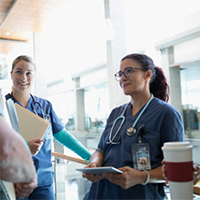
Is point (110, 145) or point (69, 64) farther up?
point (69, 64)

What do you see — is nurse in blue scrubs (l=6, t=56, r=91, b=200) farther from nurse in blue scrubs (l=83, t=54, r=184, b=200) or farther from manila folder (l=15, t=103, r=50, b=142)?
nurse in blue scrubs (l=83, t=54, r=184, b=200)

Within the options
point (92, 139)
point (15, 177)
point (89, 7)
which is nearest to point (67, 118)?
point (92, 139)

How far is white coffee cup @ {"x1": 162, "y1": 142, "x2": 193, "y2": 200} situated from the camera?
847 mm

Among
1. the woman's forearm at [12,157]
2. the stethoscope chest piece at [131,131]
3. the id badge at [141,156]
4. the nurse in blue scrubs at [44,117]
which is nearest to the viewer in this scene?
the woman's forearm at [12,157]

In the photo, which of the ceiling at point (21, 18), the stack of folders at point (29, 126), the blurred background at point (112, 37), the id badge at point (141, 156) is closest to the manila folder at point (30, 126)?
the stack of folders at point (29, 126)

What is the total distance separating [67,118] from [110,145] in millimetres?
10721

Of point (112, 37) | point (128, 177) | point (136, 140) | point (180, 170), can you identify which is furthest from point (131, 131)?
point (112, 37)

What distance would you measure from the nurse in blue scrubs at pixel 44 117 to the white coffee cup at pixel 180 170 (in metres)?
1.03

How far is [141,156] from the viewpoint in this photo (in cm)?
126

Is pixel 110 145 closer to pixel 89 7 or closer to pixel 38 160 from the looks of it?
pixel 38 160

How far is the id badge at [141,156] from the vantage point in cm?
125

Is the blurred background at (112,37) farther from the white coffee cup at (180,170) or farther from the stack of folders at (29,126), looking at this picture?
the white coffee cup at (180,170)

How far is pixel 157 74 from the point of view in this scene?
1.66 metres

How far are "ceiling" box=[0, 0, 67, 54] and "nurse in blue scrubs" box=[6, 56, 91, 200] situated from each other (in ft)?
13.0
